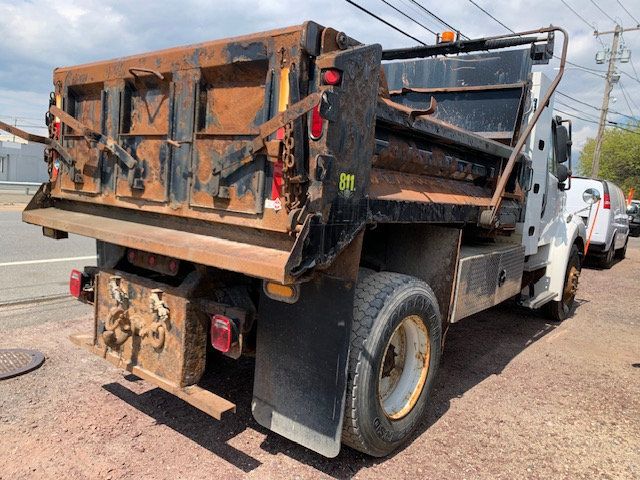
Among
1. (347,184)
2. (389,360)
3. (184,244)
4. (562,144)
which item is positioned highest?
(562,144)

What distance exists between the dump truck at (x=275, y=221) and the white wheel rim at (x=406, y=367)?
0.01 meters

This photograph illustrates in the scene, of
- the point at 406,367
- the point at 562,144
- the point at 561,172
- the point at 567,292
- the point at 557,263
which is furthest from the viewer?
the point at 567,292

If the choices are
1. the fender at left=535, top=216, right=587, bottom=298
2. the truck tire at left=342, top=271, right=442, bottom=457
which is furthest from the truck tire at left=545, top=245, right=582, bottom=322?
the truck tire at left=342, top=271, right=442, bottom=457

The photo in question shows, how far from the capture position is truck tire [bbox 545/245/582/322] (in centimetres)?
692

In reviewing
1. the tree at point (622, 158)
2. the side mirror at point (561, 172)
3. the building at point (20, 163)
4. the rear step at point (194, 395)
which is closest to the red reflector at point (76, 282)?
the rear step at point (194, 395)

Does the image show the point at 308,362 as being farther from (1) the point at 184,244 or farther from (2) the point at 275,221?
(1) the point at 184,244

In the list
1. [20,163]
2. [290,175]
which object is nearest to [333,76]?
[290,175]

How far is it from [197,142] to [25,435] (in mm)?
2055

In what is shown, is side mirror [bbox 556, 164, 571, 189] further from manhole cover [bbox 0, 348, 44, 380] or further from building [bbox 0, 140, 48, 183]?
building [bbox 0, 140, 48, 183]

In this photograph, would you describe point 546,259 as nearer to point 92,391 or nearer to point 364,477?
point 364,477

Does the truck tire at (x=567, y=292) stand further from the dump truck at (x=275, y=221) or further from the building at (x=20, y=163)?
the building at (x=20, y=163)

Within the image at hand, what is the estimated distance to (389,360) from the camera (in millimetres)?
3398

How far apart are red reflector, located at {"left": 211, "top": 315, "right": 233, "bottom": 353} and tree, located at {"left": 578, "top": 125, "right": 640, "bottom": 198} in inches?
2063

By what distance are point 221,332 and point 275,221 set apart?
71 centimetres
